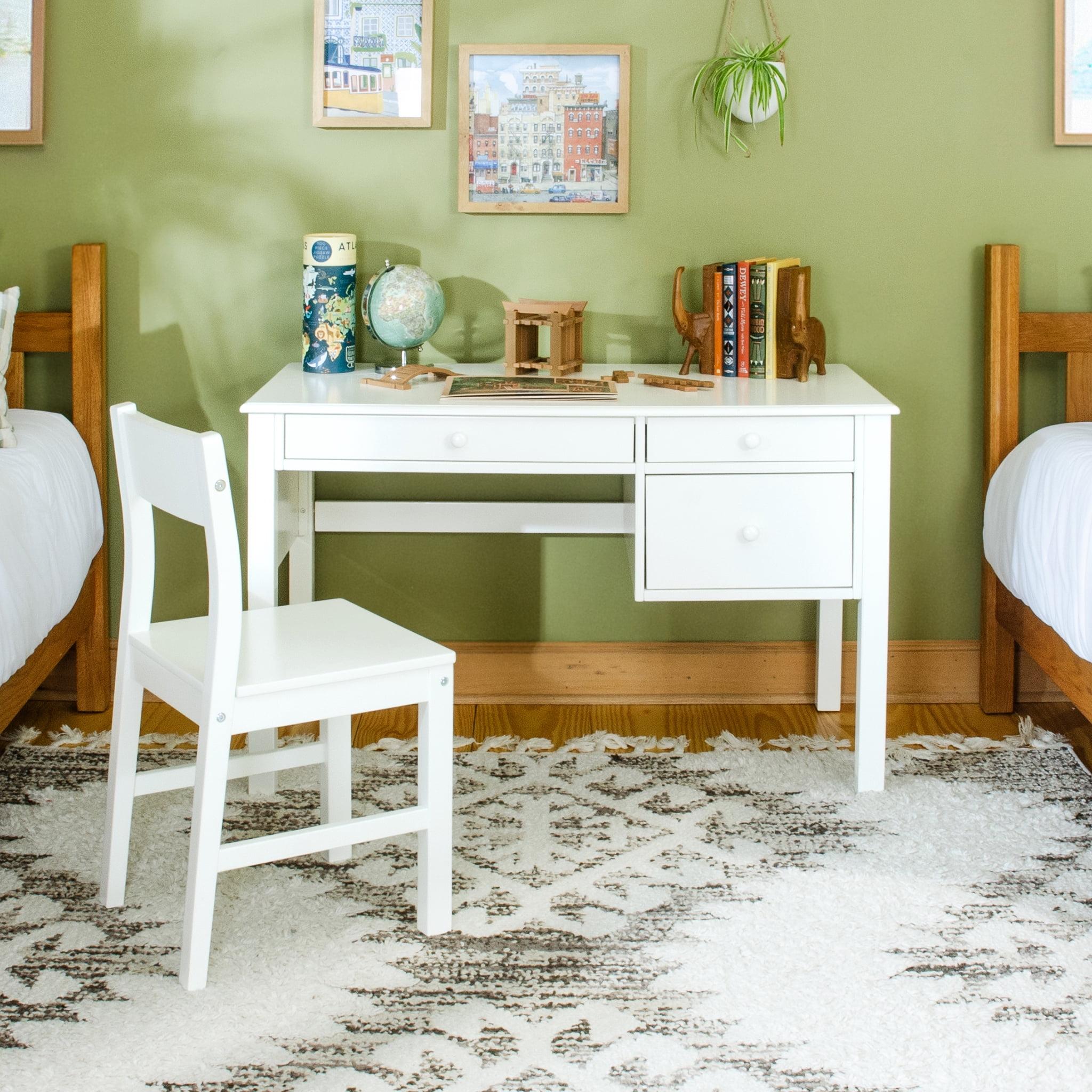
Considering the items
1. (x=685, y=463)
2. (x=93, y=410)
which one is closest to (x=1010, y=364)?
(x=685, y=463)

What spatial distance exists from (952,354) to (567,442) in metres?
0.96

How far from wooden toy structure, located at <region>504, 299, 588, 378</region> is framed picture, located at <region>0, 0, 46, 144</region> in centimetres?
101

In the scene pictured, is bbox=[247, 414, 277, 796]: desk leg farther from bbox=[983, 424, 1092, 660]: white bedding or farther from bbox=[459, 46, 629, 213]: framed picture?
bbox=[983, 424, 1092, 660]: white bedding

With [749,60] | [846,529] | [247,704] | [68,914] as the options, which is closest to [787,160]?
[749,60]

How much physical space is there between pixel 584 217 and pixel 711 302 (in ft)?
1.14

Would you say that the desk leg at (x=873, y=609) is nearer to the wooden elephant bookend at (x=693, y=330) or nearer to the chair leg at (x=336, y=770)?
the wooden elephant bookend at (x=693, y=330)

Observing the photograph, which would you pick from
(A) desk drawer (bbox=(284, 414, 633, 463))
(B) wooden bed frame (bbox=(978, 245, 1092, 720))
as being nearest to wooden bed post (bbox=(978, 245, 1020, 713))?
(B) wooden bed frame (bbox=(978, 245, 1092, 720))

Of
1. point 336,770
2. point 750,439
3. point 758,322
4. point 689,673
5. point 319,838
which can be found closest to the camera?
point 319,838

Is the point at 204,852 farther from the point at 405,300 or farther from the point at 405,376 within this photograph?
the point at 405,300

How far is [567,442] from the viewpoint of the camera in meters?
2.22

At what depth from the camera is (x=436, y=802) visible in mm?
1785

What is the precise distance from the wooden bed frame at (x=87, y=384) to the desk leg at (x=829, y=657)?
4.82ft

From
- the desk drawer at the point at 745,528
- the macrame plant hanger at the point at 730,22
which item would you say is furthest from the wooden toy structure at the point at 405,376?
the macrame plant hanger at the point at 730,22

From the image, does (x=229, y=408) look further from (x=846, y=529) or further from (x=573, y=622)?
(x=846, y=529)
